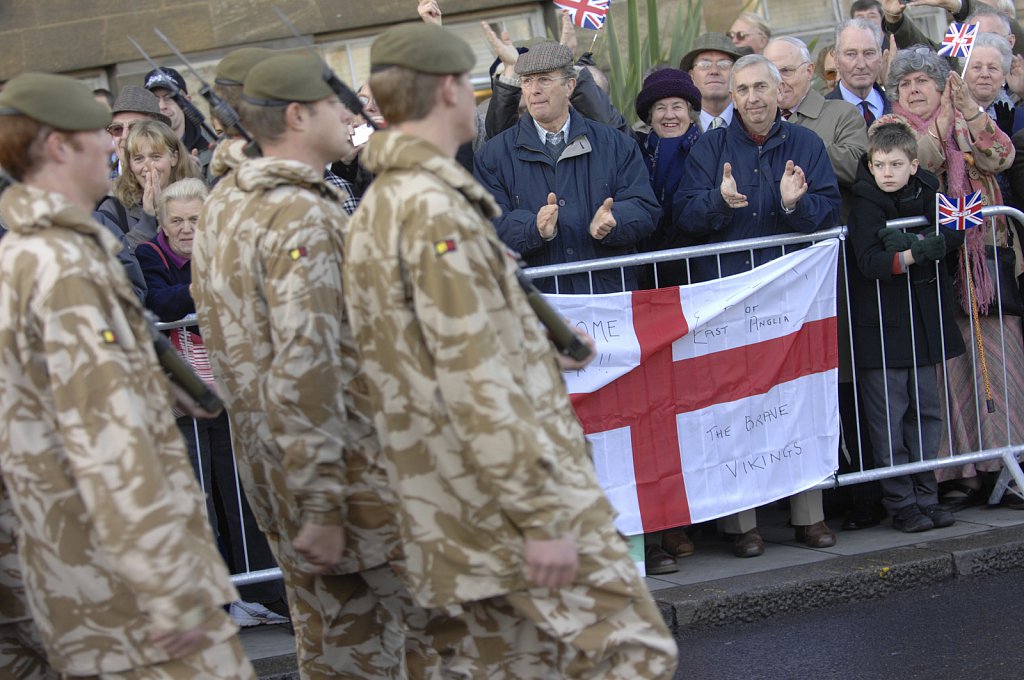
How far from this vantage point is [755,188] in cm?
681

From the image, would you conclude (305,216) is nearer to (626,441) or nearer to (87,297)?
(87,297)

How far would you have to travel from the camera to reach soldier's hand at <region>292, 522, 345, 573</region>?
12.4ft

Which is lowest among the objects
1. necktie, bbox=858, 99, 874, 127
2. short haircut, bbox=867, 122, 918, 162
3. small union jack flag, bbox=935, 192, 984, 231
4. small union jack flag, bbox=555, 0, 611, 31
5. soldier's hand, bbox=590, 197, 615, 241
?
small union jack flag, bbox=935, 192, 984, 231

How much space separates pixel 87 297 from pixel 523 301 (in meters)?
1.01

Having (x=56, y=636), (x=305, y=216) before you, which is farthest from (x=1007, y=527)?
(x=56, y=636)

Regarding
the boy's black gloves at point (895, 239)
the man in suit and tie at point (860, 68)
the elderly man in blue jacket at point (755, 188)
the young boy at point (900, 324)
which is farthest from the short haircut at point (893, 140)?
the man in suit and tie at point (860, 68)

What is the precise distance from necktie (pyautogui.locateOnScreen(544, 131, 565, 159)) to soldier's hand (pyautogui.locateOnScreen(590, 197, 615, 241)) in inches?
18.3

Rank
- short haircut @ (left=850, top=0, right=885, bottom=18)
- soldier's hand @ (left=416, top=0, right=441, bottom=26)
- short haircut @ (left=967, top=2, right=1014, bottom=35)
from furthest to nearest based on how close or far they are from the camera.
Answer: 1. short haircut @ (left=850, top=0, right=885, bottom=18)
2. short haircut @ (left=967, top=2, right=1014, bottom=35)
3. soldier's hand @ (left=416, top=0, right=441, bottom=26)

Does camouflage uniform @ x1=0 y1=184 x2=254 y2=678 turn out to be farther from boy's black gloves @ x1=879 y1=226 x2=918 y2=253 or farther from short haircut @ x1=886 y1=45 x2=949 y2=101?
short haircut @ x1=886 y1=45 x2=949 y2=101

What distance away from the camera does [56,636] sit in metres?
3.25

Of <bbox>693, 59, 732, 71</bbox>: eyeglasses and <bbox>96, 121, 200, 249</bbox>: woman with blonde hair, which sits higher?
<bbox>693, 59, 732, 71</bbox>: eyeglasses

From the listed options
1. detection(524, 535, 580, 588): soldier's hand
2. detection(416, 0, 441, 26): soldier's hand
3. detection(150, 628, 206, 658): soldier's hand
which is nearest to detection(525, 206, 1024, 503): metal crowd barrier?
detection(416, 0, 441, 26): soldier's hand

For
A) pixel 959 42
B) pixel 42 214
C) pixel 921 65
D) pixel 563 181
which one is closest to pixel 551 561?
pixel 42 214

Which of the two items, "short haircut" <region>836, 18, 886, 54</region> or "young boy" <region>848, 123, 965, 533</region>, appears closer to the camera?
"young boy" <region>848, 123, 965, 533</region>
